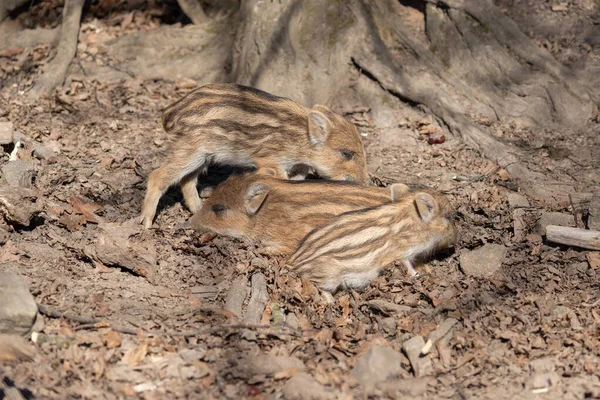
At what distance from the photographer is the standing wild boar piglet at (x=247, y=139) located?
22.1 feet

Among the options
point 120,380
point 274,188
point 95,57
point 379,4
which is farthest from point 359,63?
point 120,380

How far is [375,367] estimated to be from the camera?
4969 mm

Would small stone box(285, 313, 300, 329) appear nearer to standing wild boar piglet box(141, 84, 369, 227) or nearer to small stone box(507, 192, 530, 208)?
standing wild boar piglet box(141, 84, 369, 227)

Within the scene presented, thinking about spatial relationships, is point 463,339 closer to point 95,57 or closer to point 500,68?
point 500,68

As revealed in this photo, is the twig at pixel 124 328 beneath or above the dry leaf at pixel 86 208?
above

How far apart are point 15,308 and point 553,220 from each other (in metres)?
3.83

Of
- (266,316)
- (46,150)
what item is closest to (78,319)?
(266,316)

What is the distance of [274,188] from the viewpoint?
21.5 feet

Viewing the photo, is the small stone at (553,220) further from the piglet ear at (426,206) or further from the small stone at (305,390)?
the small stone at (305,390)

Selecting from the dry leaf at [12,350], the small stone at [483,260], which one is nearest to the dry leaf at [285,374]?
the dry leaf at [12,350]

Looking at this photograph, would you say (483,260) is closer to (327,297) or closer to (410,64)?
(327,297)

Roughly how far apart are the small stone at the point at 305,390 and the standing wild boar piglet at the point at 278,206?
165 centimetres

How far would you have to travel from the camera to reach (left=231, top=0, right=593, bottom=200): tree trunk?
26.2 ft

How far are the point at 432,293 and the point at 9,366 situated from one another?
279 centimetres
